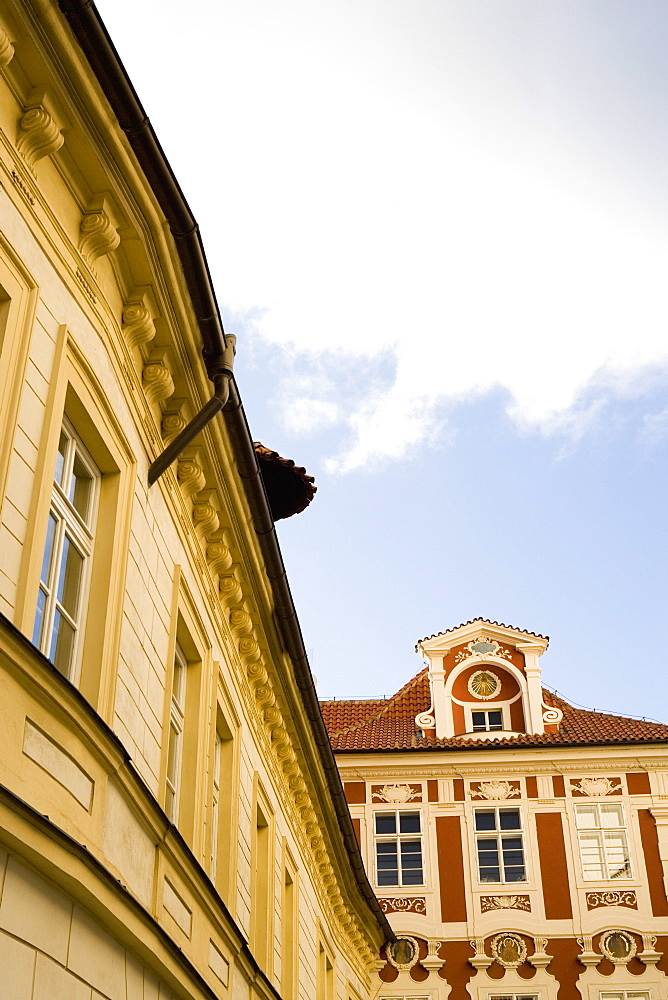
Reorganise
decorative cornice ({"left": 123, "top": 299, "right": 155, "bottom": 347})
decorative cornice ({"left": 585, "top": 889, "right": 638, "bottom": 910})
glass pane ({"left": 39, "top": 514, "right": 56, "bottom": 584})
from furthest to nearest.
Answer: decorative cornice ({"left": 585, "top": 889, "right": 638, "bottom": 910}) → decorative cornice ({"left": 123, "top": 299, "right": 155, "bottom": 347}) → glass pane ({"left": 39, "top": 514, "right": 56, "bottom": 584})

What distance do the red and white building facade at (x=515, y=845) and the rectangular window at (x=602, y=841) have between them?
0.02 meters

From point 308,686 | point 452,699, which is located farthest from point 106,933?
point 452,699

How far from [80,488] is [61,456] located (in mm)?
451

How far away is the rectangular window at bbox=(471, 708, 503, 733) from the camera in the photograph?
25183mm

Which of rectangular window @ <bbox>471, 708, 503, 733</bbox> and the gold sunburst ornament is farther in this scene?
the gold sunburst ornament

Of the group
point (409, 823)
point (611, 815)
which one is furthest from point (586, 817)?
point (409, 823)

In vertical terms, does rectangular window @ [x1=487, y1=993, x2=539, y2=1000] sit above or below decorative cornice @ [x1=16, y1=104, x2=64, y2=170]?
below

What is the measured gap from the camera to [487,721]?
83.0 ft

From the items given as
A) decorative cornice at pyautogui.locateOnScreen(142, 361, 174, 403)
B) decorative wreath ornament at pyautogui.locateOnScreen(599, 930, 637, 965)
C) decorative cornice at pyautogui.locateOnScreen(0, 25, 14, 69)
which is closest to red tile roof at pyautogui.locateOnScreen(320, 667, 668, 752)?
decorative wreath ornament at pyautogui.locateOnScreen(599, 930, 637, 965)

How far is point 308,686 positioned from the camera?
13461mm

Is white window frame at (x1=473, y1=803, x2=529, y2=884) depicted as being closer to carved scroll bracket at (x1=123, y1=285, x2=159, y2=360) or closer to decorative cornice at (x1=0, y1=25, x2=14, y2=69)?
carved scroll bracket at (x1=123, y1=285, x2=159, y2=360)

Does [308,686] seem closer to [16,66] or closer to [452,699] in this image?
[16,66]

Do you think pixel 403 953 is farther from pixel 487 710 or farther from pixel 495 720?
pixel 487 710

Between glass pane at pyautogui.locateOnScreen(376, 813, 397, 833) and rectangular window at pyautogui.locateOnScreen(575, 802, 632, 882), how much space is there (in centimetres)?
350
